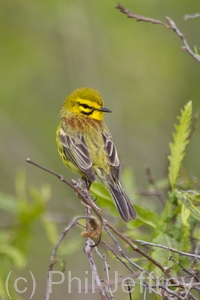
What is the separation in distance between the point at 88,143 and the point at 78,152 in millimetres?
254

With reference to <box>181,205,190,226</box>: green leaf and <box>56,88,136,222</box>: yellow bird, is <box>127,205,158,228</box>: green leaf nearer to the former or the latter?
<box>56,88,136,222</box>: yellow bird

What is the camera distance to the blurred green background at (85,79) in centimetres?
978

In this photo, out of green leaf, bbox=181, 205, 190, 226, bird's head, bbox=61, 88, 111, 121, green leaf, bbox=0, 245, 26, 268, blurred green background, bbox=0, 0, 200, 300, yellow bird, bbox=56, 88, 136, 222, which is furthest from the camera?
blurred green background, bbox=0, 0, 200, 300

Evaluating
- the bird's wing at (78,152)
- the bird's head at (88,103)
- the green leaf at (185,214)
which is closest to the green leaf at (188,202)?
the green leaf at (185,214)

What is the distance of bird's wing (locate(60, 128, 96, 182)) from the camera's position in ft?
19.3

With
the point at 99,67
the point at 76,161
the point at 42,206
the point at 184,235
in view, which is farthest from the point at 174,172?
the point at 99,67

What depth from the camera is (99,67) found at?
10.8 m

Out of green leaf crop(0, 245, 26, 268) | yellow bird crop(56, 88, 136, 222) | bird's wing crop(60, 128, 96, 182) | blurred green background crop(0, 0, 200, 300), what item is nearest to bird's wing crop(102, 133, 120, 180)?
yellow bird crop(56, 88, 136, 222)

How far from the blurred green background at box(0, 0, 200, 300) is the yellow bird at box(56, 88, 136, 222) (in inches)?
98.3

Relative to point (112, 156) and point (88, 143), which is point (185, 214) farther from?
→ point (88, 143)

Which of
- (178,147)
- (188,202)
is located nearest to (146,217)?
(178,147)

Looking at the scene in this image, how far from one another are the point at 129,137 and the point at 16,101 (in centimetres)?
228

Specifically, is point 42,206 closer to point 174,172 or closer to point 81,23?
point 174,172

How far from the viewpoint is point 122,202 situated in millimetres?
5262
